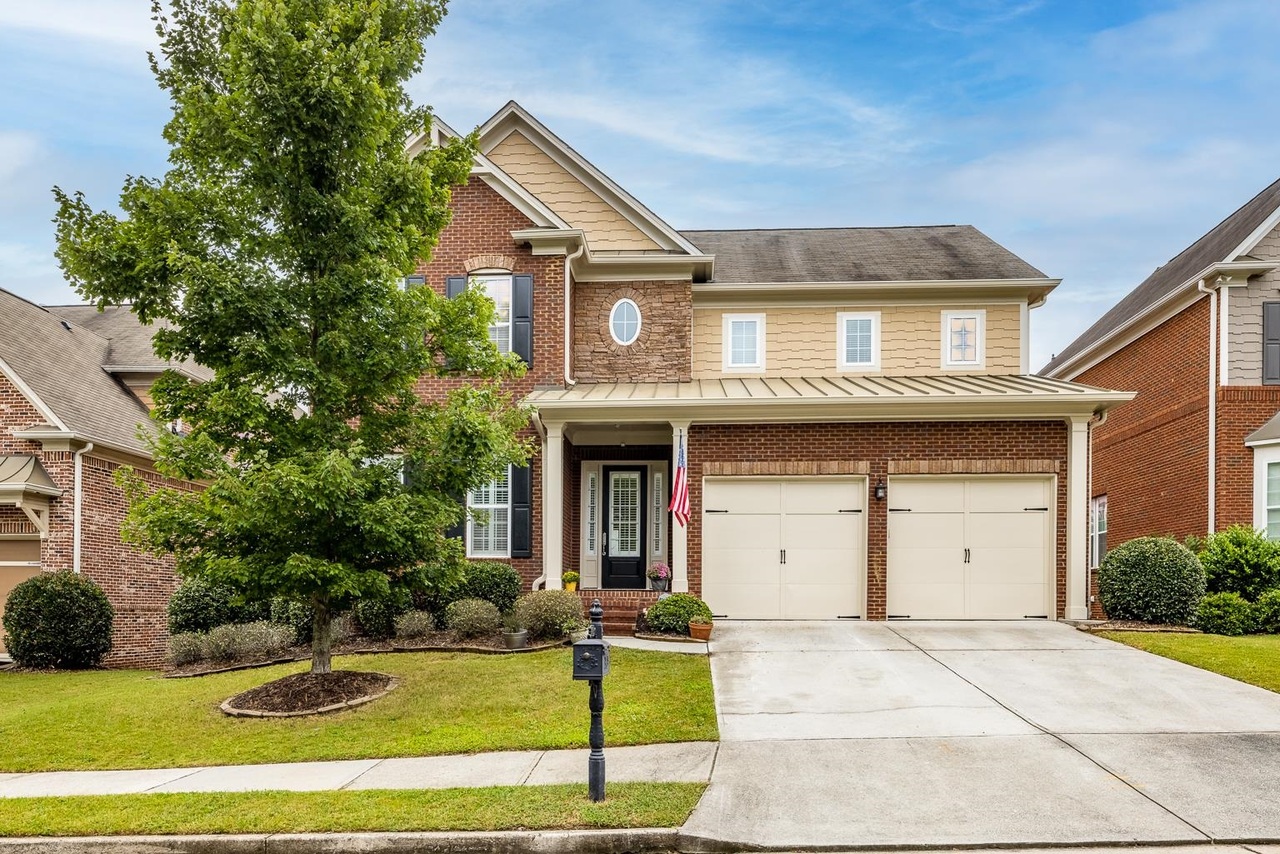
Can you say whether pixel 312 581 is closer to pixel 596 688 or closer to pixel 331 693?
pixel 331 693

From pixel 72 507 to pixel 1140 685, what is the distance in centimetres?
1646

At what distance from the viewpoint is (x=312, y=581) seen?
925cm

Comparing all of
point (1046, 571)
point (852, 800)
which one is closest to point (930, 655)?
point (1046, 571)

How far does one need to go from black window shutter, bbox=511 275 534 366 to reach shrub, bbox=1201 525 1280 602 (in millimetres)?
11618

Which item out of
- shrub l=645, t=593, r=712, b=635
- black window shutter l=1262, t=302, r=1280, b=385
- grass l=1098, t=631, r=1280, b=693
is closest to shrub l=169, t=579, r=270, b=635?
shrub l=645, t=593, r=712, b=635

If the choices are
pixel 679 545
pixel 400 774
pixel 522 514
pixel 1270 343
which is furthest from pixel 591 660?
pixel 1270 343

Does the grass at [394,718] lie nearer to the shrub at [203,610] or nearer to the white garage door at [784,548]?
the shrub at [203,610]

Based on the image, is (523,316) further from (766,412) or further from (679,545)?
(679,545)

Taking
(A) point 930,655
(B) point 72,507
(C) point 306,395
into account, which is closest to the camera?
(C) point 306,395

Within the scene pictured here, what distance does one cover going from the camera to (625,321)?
16.6m

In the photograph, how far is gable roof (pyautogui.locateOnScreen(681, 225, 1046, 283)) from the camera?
17.2 meters

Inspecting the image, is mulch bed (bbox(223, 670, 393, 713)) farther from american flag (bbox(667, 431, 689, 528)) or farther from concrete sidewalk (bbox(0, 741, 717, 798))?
american flag (bbox(667, 431, 689, 528))

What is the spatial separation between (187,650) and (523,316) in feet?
24.5

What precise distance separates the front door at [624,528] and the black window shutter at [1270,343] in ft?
38.9
